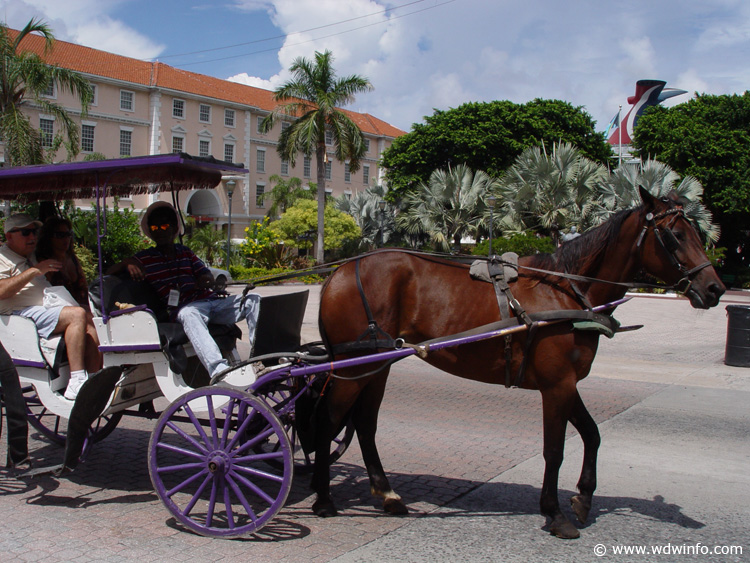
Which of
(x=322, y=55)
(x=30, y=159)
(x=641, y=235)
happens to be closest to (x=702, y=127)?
(x=322, y=55)

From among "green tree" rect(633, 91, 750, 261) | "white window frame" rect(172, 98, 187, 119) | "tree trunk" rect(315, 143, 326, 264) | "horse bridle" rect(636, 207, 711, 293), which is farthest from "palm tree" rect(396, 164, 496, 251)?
"horse bridle" rect(636, 207, 711, 293)

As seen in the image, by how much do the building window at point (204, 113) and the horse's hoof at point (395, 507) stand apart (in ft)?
184

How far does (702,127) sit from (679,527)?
4149 cm

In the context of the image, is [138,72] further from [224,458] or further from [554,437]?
[554,437]

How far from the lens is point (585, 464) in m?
4.59

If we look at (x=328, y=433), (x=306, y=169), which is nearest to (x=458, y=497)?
(x=328, y=433)

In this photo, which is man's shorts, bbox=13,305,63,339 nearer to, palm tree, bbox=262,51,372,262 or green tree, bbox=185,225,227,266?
green tree, bbox=185,225,227,266

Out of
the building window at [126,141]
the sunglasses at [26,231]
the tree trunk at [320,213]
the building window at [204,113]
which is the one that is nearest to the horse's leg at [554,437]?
the sunglasses at [26,231]

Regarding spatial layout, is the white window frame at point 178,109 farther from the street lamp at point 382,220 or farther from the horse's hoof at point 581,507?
the horse's hoof at point 581,507

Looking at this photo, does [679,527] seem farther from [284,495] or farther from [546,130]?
[546,130]

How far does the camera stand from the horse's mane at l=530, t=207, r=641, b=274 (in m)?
4.59

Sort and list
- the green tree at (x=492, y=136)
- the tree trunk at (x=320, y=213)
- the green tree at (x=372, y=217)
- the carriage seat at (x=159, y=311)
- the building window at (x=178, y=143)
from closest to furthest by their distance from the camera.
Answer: the carriage seat at (x=159, y=311), the tree trunk at (x=320, y=213), the green tree at (x=492, y=136), the green tree at (x=372, y=217), the building window at (x=178, y=143)

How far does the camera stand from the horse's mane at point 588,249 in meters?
4.59

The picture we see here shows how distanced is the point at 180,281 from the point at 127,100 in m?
52.2
